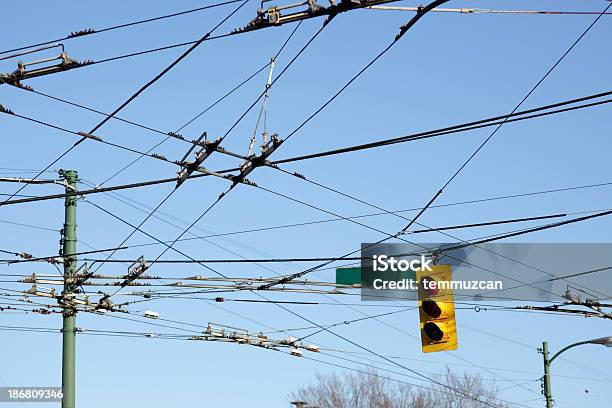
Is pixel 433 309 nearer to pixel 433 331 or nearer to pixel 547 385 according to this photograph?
pixel 433 331

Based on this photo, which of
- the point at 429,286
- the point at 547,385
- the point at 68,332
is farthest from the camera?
the point at 547,385

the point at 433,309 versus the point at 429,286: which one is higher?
the point at 429,286

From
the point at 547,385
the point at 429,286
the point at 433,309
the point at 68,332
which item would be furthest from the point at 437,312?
the point at 547,385

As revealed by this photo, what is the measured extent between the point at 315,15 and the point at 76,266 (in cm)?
1292

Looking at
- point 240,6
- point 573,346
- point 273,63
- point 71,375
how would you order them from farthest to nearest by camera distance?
point 573,346 < point 71,375 < point 273,63 < point 240,6

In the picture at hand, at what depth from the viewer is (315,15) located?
11.1m

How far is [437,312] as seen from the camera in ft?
69.7

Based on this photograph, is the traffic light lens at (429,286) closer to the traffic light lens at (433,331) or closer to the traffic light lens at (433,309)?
the traffic light lens at (433,309)

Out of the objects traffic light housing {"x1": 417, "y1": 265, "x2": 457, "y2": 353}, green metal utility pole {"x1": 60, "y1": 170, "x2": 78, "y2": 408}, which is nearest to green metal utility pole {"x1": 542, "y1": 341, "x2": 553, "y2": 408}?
traffic light housing {"x1": 417, "y1": 265, "x2": 457, "y2": 353}

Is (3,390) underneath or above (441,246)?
underneath

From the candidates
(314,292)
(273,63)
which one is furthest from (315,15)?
(314,292)

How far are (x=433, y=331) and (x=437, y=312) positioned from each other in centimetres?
38

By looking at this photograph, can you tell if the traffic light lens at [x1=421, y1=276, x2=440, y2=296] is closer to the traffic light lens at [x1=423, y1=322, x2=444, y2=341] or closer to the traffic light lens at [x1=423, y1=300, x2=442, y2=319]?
the traffic light lens at [x1=423, y1=300, x2=442, y2=319]

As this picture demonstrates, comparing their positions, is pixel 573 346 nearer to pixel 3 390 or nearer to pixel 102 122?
pixel 3 390
